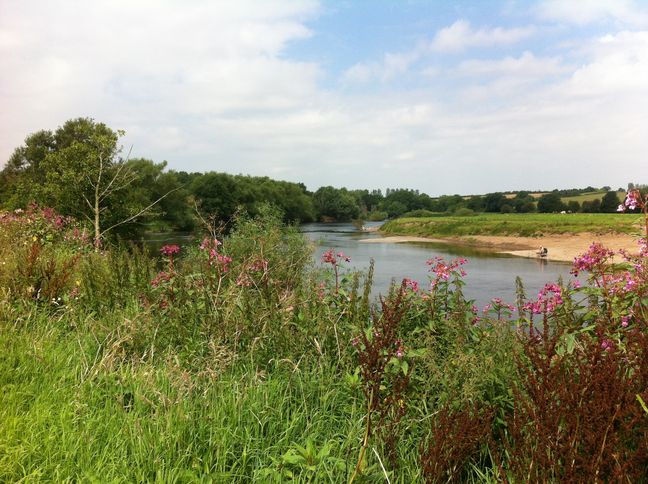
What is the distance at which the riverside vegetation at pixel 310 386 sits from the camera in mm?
1918

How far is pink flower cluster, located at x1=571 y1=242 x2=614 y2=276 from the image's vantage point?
3740 millimetres

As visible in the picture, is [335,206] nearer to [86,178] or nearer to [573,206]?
[573,206]

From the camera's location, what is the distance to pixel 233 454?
2418 millimetres

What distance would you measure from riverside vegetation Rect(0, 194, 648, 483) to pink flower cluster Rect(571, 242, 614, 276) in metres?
0.02

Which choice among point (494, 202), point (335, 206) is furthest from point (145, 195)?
point (335, 206)

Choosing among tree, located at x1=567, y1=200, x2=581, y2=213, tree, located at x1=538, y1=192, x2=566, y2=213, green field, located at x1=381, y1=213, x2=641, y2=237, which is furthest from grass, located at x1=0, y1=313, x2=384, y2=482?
tree, located at x1=538, y1=192, x2=566, y2=213

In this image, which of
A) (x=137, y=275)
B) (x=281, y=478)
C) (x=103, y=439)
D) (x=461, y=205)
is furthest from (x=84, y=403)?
(x=461, y=205)

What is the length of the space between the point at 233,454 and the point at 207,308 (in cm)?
182

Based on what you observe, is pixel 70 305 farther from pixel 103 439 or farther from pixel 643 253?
pixel 643 253

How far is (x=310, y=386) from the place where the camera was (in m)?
3.15

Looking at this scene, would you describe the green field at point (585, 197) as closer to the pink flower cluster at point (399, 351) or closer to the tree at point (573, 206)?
the tree at point (573, 206)

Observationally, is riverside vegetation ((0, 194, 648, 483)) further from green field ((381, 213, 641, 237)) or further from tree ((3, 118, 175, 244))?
green field ((381, 213, 641, 237))

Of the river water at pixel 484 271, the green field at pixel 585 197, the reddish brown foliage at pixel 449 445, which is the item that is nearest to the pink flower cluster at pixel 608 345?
the reddish brown foliage at pixel 449 445

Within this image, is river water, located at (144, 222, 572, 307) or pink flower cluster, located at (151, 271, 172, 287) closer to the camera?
pink flower cluster, located at (151, 271, 172, 287)
